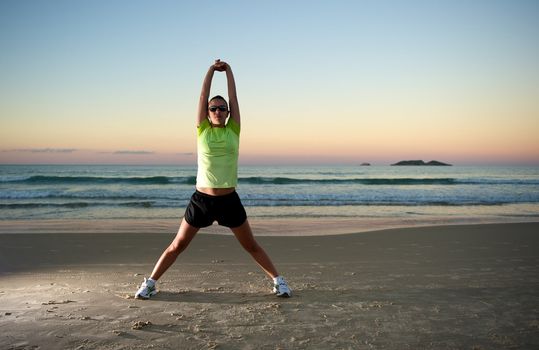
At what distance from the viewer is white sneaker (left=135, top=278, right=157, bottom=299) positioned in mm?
4453

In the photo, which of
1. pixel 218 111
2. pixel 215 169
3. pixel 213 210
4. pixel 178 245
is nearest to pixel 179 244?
pixel 178 245

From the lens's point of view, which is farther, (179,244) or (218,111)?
(179,244)

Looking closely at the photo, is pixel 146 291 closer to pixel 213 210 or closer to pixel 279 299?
pixel 213 210

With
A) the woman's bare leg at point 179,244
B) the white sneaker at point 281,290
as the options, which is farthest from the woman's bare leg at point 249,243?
the woman's bare leg at point 179,244

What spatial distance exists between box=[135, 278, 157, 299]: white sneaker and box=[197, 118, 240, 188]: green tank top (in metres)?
1.18

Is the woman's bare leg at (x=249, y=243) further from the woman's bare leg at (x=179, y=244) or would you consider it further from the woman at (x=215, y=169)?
the woman's bare leg at (x=179, y=244)

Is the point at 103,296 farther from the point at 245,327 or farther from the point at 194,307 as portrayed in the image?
the point at 245,327

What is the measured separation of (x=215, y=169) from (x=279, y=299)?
Answer: 1508mm

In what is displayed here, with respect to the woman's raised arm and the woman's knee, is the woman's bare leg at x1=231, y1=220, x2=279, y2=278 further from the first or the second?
the woman's raised arm

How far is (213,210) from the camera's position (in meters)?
4.32

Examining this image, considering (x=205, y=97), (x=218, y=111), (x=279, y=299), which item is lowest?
(x=279, y=299)

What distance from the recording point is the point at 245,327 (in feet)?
12.0

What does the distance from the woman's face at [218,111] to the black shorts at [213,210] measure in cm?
73

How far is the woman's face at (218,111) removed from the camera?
4.35 metres
